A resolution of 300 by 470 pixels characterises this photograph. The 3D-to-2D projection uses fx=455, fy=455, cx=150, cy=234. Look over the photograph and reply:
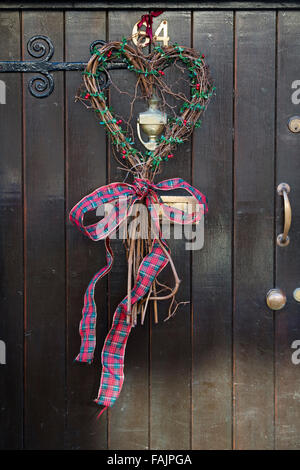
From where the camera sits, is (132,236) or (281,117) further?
(281,117)

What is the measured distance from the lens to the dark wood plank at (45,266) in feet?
4.80

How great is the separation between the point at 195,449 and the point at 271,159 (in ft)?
3.21

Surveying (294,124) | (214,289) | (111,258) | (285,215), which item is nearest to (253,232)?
(285,215)

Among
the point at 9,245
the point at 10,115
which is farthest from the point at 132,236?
the point at 10,115

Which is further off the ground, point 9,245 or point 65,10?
point 65,10

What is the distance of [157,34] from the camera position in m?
1.43

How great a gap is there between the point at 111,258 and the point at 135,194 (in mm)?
206

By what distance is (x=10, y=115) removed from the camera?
146 centimetres

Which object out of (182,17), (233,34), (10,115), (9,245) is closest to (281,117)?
(233,34)

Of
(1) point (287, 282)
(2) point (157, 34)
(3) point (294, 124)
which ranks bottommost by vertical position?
(1) point (287, 282)

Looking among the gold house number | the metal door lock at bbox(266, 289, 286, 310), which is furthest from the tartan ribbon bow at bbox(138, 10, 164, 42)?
the metal door lock at bbox(266, 289, 286, 310)

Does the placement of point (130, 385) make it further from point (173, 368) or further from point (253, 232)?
point (253, 232)
